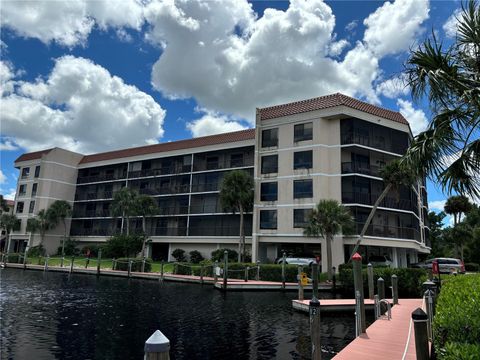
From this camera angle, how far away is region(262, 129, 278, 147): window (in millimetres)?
42000

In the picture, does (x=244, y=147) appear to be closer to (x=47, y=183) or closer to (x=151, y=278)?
(x=151, y=278)

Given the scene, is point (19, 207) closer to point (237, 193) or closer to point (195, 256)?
point (195, 256)

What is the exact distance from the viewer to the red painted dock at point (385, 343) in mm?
9125

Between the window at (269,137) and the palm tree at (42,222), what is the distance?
35.3m

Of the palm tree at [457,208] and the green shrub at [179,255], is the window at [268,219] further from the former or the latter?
the palm tree at [457,208]

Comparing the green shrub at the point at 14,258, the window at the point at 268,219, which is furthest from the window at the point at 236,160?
the green shrub at the point at 14,258

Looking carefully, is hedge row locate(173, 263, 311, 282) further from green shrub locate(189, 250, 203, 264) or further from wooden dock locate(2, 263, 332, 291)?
green shrub locate(189, 250, 203, 264)

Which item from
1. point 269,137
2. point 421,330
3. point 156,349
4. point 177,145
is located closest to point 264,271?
point 269,137

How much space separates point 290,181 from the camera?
131ft

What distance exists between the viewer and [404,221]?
1578 inches

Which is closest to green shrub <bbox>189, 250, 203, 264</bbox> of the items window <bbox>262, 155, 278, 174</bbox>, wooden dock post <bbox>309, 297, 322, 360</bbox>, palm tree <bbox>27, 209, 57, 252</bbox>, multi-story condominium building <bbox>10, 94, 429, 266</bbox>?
multi-story condominium building <bbox>10, 94, 429, 266</bbox>

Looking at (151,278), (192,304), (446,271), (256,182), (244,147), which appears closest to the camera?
(192,304)

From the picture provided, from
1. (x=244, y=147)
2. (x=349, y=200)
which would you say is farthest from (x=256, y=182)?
(x=349, y=200)

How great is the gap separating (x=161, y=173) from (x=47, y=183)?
20749 mm
